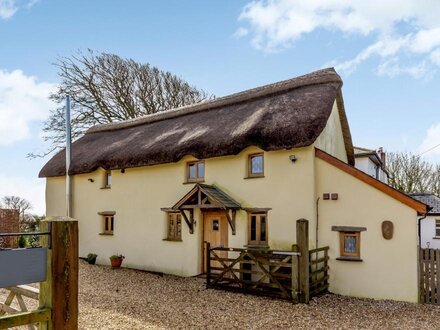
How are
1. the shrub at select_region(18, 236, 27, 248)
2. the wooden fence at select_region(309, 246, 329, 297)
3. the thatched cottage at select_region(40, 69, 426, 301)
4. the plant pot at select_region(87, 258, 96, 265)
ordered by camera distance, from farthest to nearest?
1. the shrub at select_region(18, 236, 27, 248)
2. the plant pot at select_region(87, 258, 96, 265)
3. the thatched cottage at select_region(40, 69, 426, 301)
4. the wooden fence at select_region(309, 246, 329, 297)

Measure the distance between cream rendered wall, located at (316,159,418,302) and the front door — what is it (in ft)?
10.7

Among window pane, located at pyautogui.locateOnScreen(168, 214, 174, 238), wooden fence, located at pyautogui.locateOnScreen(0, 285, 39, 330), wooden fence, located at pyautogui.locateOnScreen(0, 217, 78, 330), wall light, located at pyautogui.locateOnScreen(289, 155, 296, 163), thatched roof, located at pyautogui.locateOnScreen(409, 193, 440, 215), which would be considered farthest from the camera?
thatched roof, located at pyautogui.locateOnScreen(409, 193, 440, 215)

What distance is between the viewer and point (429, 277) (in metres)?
9.07

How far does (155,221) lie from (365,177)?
783 cm

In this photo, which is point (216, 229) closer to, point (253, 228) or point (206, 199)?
Result: point (206, 199)

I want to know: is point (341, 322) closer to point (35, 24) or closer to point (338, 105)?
point (338, 105)

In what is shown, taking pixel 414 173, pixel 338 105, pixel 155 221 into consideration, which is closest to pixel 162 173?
pixel 155 221

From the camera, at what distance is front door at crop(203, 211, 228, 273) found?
1209 cm

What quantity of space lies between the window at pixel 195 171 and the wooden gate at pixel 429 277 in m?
7.09

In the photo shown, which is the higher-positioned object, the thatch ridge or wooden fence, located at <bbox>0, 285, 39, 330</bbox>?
the thatch ridge

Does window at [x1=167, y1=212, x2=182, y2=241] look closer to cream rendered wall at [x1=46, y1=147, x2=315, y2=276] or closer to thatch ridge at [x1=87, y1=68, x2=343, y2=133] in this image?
cream rendered wall at [x1=46, y1=147, x2=315, y2=276]

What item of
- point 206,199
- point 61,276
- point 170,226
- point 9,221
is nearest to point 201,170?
point 206,199

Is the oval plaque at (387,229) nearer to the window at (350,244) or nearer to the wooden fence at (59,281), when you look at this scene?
the window at (350,244)

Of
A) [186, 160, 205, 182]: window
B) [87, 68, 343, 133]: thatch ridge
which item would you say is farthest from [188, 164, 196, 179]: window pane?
[87, 68, 343, 133]: thatch ridge
